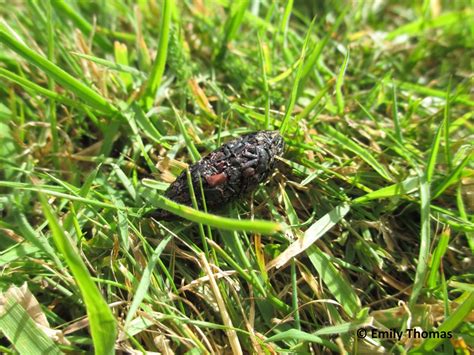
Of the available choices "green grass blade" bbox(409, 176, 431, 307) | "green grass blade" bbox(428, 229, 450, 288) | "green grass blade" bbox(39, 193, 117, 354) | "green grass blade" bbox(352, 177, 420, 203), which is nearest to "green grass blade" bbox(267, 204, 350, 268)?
"green grass blade" bbox(352, 177, 420, 203)

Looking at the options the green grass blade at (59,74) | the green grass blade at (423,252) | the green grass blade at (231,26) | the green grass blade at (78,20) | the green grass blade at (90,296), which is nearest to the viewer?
the green grass blade at (90,296)

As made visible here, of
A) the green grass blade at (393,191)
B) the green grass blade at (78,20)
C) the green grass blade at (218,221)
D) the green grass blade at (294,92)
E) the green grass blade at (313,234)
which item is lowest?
the green grass blade at (313,234)

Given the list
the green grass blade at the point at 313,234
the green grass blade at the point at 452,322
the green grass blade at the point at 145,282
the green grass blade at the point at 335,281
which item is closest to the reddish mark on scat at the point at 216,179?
A: the green grass blade at the point at 145,282

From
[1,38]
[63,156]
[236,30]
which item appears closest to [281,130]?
[236,30]

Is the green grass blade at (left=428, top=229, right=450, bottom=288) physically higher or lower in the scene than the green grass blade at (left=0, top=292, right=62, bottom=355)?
lower

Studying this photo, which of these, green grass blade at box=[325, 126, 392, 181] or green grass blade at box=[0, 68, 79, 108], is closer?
green grass blade at box=[0, 68, 79, 108]

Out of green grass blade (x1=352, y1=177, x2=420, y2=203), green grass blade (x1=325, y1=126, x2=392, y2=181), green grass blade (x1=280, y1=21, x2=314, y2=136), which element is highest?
green grass blade (x1=280, y1=21, x2=314, y2=136)

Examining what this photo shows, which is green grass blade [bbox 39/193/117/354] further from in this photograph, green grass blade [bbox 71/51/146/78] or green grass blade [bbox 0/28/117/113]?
green grass blade [bbox 71/51/146/78]

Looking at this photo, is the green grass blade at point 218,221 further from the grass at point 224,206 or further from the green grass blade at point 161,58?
the green grass blade at point 161,58

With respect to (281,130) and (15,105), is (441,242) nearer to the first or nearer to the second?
(281,130)
